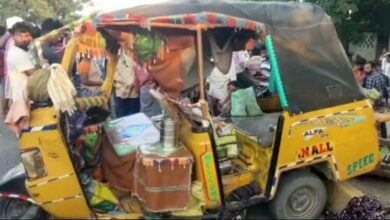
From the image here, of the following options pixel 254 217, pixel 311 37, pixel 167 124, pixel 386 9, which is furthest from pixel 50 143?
pixel 386 9

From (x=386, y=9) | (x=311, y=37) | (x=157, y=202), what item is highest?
(x=311, y=37)

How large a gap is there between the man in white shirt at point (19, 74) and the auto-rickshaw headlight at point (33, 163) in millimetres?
195

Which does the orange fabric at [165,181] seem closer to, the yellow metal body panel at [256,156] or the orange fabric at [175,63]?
the orange fabric at [175,63]

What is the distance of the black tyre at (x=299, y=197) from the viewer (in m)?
4.63

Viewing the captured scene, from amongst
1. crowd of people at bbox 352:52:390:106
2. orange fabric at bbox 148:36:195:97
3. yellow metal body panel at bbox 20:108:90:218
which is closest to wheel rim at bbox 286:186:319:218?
orange fabric at bbox 148:36:195:97

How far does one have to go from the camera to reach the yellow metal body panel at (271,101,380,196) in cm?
435

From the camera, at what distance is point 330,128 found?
4.47 m

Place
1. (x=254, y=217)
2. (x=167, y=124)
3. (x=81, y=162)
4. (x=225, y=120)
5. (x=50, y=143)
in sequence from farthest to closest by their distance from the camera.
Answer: (x=225, y=120)
(x=254, y=217)
(x=81, y=162)
(x=167, y=124)
(x=50, y=143)

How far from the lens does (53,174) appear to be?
12.7 feet

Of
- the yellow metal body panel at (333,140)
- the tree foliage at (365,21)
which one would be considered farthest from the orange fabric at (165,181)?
the tree foliage at (365,21)

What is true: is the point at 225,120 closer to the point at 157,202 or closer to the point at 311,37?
the point at 311,37

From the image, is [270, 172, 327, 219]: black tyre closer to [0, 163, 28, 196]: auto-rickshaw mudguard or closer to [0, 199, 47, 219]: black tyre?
[0, 199, 47, 219]: black tyre

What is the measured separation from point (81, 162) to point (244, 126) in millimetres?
1845

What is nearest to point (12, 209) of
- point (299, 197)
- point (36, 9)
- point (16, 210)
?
point (16, 210)
